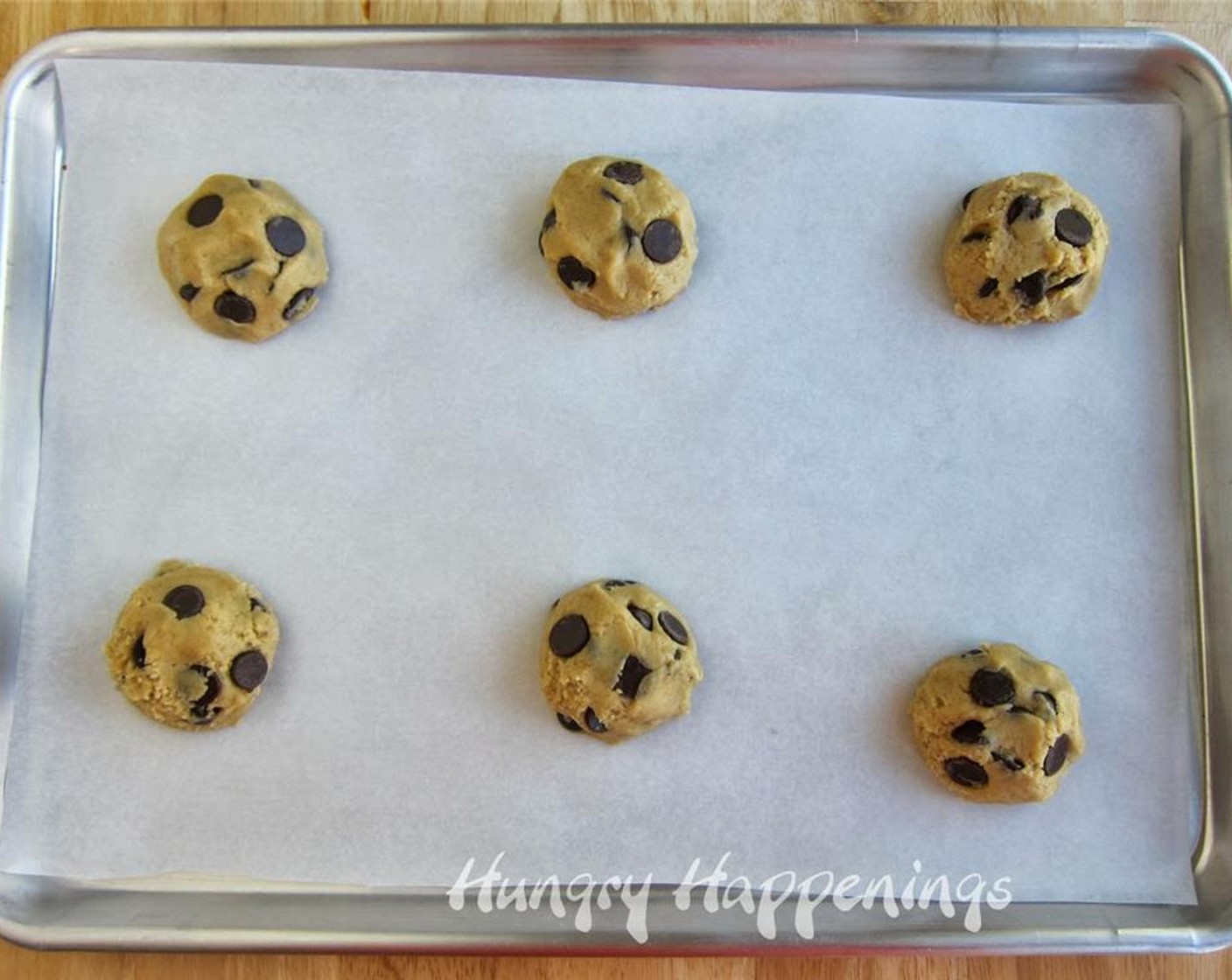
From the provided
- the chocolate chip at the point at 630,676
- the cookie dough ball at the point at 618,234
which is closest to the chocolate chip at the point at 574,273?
the cookie dough ball at the point at 618,234

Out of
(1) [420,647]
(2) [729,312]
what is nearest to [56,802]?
(1) [420,647]

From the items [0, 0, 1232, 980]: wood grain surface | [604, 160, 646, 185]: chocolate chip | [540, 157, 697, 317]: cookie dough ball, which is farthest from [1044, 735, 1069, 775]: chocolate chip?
[604, 160, 646, 185]: chocolate chip

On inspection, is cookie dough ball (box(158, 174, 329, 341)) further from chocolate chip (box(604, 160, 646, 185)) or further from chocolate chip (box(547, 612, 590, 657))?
chocolate chip (box(547, 612, 590, 657))

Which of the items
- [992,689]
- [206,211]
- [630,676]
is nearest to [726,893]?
[630,676]

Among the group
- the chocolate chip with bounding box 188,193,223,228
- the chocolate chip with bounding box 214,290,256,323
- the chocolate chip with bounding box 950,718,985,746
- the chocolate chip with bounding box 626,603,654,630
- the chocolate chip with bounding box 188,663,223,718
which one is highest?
the chocolate chip with bounding box 188,193,223,228

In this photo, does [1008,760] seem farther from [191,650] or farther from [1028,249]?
[191,650]

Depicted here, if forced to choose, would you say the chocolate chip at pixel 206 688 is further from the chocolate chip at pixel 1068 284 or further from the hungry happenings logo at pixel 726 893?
the chocolate chip at pixel 1068 284

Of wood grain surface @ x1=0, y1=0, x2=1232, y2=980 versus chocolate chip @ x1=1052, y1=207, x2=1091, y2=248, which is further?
wood grain surface @ x1=0, y1=0, x2=1232, y2=980
